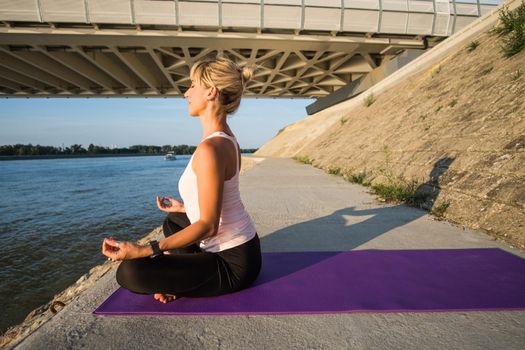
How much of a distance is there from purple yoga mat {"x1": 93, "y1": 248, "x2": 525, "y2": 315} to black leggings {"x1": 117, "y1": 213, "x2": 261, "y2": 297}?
129mm

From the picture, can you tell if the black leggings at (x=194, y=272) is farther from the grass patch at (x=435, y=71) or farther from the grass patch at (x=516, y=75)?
the grass patch at (x=435, y=71)

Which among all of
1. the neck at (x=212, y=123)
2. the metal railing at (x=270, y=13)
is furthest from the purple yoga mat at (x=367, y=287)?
the metal railing at (x=270, y=13)

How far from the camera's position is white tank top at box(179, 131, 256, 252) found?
2045 millimetres

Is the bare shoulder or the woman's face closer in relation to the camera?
the bare shoulder

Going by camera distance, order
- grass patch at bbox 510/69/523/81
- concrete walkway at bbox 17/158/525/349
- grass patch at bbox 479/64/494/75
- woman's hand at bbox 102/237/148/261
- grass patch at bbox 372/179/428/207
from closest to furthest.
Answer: concrete walkway at bbox 17/158/525/349, woman's hand at bbox 102/237/148/261, grass patch at bbox 372/179/428/207, grass patch at bbox 510/69/523/81, grass patch at bbox 479/64/494/75

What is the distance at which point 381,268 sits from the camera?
8.84 ft

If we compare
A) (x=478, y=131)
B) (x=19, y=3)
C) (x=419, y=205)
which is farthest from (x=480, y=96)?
(x=19, y=3)

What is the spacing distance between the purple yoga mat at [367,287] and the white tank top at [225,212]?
1.38 ft

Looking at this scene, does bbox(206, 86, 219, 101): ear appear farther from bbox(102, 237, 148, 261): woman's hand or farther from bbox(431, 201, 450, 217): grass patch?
bbox(431, 201, 450, 217): grass patch

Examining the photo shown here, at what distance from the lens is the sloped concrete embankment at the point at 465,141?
379 cm

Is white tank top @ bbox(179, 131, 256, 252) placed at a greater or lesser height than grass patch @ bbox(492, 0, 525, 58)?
lesser

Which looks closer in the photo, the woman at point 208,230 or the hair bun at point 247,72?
the woman at point 208,230

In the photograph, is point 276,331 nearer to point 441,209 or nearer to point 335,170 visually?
point 441,209

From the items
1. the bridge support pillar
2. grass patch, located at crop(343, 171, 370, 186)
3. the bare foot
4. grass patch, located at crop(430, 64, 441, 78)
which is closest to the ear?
the bare foot
